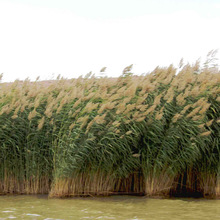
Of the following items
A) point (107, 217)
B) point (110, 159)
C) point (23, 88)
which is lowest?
point (107, 217)

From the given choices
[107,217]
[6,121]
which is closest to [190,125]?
[107,217]

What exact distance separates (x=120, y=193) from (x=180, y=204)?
168 cm

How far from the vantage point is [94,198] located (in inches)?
339

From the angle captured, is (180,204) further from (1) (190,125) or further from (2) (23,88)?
(2) (23,88)

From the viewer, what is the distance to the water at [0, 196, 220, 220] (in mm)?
6926

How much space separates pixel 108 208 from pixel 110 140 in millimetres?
1613

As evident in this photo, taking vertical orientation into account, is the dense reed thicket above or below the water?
above

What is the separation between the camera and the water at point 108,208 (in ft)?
22.7

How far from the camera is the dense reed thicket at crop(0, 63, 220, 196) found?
855 centimetres

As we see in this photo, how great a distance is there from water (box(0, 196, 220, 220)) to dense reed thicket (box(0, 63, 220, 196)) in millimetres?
526

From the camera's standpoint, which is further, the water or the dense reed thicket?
the dense reed thicket

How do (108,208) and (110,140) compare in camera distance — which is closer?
(108,208)

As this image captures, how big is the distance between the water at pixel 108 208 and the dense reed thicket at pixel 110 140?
0.53 metres

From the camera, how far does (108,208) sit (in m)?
7.59
